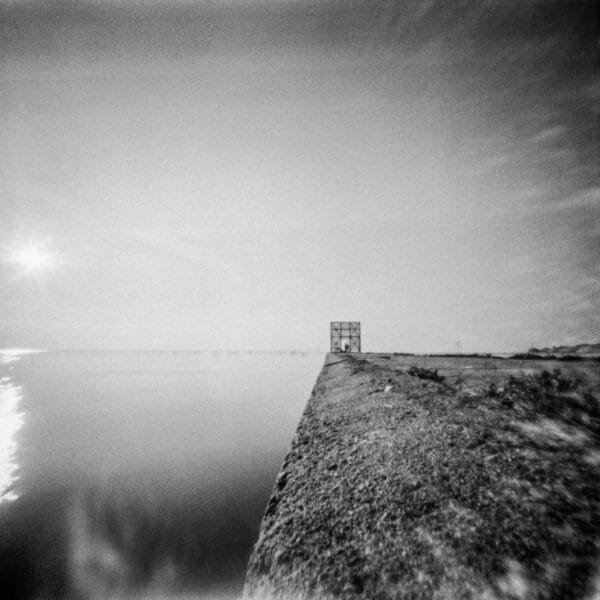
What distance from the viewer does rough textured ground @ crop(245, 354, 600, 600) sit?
4.89 ft

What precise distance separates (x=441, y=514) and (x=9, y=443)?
26237 millimetres

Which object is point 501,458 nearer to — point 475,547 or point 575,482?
point 575,482

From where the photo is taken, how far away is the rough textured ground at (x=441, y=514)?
1.49 m

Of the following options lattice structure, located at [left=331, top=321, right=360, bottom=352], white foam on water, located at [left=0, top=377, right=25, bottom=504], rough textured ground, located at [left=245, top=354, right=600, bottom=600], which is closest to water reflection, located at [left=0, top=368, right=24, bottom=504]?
white foam on water, located at [left=0, top=377, right=25, bottom=504]

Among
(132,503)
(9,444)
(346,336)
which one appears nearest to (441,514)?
(132,503)

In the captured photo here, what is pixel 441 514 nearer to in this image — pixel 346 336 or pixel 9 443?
pixel 9 443

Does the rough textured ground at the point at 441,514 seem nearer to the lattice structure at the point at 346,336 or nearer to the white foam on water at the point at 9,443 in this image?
the white foam on water at the point at 9,443

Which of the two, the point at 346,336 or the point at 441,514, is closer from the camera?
the point at 441,514

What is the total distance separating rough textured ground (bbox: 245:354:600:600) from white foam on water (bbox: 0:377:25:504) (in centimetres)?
1484

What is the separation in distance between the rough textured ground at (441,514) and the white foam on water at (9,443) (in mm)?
14836

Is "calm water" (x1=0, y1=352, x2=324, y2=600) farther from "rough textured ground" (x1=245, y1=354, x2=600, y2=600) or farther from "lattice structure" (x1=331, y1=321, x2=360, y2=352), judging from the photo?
"lattice structure" (x1=331, y1=321, x2=360, y2=352)

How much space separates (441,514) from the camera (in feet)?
6.51

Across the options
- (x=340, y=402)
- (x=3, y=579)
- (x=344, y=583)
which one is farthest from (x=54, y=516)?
(x=344, y=583)

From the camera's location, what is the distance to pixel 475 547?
166cm
